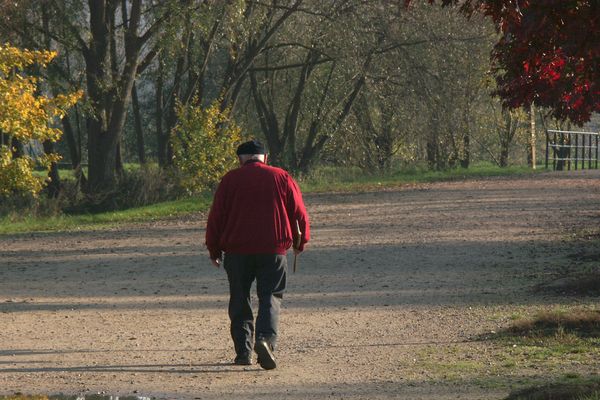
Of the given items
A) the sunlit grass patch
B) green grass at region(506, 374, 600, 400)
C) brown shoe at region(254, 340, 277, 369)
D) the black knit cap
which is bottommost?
the sunlit grass patch

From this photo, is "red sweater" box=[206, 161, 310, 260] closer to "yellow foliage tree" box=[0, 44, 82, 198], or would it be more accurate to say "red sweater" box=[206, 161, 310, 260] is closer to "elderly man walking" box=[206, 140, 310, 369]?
"elderly man walking" box=[206, 140, 310, 369]

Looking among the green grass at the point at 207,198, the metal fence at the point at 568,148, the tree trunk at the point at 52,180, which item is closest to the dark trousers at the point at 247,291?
the green grass at the point at 207,198

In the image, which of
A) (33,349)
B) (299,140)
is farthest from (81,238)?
(299,140)

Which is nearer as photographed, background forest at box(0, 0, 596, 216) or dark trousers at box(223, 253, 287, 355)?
dark trousers at box(223, 253, 287, 355)

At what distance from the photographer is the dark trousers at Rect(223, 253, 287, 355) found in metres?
9.86

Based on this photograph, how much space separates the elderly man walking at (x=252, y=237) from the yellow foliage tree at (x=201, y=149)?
65.9 feet

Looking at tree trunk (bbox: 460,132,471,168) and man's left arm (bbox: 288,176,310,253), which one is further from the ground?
man's left arm (bbox: 288,176,310,253)

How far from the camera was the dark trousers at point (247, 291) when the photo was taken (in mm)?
9859

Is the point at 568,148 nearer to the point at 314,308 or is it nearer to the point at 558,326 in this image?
the point at 314,308

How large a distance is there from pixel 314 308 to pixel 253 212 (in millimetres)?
3557

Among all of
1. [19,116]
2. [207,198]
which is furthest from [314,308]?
[207,198]

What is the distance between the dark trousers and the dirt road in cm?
29

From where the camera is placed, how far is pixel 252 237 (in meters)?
9.82

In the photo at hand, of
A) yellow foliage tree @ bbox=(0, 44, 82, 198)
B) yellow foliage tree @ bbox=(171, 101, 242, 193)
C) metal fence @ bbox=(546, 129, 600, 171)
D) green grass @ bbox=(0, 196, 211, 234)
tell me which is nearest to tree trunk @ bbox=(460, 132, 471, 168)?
metal fence @ bbox=(546, 129, 600, 171)
